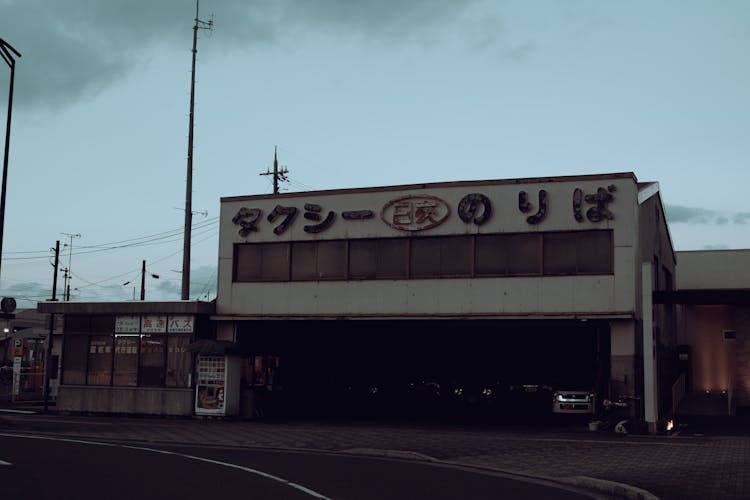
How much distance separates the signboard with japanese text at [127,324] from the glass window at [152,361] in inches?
20.7

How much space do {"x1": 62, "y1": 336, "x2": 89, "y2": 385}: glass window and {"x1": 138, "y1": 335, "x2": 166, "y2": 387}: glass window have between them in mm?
2583

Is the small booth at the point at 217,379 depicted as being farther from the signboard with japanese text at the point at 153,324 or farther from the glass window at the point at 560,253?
the glass window at the point at 560,253

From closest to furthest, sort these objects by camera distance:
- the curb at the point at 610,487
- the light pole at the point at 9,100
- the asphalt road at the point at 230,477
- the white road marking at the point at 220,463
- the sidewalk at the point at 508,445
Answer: the asphalt road at the point at 230,477 → the curb at the point at 610,487 → the white road marking at the point at 220,463 → the sidewalk at the point at 508,445 → the light pole at the point at 9,100

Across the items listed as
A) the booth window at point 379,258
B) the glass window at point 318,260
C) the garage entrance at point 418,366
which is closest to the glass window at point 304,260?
the glass window at point 318,260

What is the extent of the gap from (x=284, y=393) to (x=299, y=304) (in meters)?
5.72

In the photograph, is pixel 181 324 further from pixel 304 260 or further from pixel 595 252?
pixel 595 252

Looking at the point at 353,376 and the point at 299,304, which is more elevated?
the point at 299,304

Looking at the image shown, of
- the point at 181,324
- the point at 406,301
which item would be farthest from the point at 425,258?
the point at 181,324

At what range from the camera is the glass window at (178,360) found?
30.9 meters

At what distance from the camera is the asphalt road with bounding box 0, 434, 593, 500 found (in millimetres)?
12852

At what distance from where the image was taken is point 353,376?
1638 inches

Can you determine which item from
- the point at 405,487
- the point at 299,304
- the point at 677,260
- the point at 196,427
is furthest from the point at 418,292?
the point at 677,260

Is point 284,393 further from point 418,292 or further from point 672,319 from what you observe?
point 672,319

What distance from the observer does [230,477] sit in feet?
48.5
